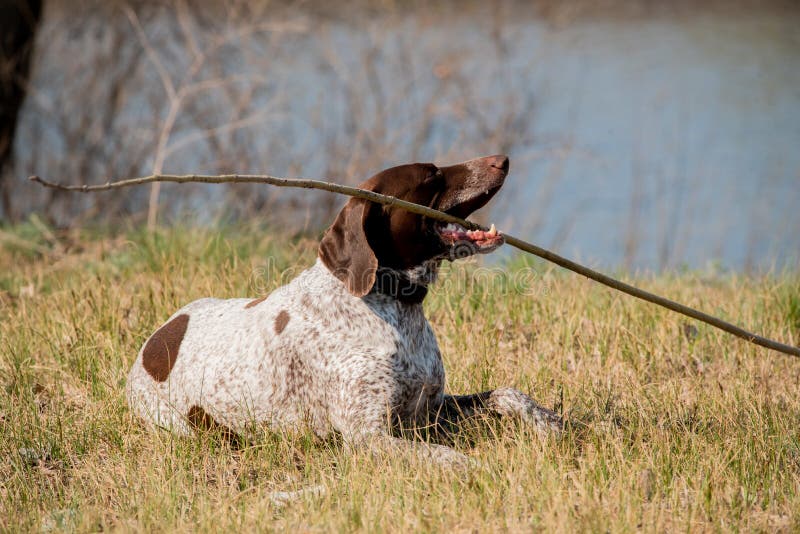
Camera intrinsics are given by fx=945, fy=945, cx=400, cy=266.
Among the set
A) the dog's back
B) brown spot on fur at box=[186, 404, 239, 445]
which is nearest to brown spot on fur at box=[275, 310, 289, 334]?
the dog's back

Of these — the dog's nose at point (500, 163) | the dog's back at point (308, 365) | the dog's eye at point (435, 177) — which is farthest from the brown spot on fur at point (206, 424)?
the dog's nose at point (500, 163)

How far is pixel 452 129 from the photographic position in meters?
10.9

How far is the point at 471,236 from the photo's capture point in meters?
4.14

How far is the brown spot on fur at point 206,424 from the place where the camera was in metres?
4.32

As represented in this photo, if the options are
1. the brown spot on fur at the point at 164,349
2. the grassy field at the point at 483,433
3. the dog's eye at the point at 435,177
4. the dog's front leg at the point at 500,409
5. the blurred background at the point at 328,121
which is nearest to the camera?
the grassy field at the point at 483,433

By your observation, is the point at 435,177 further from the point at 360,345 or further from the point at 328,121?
the point at 328,121

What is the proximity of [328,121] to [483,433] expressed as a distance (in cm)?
737

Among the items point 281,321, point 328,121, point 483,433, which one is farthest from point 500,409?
point 328,121

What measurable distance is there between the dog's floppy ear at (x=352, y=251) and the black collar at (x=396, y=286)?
150 millimetres

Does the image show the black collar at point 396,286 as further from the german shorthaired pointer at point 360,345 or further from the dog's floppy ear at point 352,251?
the dog's floppy ear at point 352,251

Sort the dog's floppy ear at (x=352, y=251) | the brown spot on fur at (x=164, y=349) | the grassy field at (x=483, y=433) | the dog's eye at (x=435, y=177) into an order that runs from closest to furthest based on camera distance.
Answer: the grassy field at (x=483, y=433) < the dog's floppy ear at (x=352, y=251) < the dog's eye at (x=435, y=177) < the brown spot on fur at (x=164, y=349)

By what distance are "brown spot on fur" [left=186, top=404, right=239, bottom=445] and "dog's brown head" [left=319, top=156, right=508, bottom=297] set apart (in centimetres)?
91

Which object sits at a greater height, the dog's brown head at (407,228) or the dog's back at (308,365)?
the dog's brown head at (407,228)

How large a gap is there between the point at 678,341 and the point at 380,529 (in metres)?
2.77
